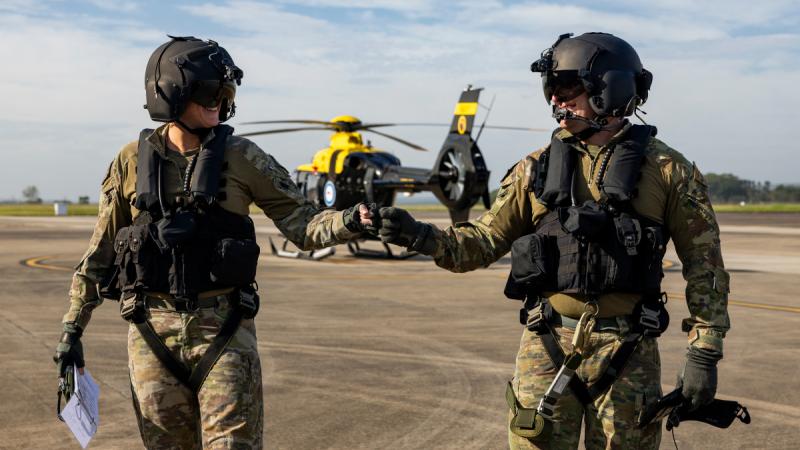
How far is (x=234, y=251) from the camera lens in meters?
3.79

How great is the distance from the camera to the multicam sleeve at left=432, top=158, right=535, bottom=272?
3.96 m

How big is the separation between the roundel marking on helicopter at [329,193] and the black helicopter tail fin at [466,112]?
3410mm

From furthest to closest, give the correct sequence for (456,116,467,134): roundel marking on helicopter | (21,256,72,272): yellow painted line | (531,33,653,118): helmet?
1. (456,116,467,134): roundel marking on helicopter
2. (21,256,72,272): yellow painted line
3. (531,33,653,118): helmet

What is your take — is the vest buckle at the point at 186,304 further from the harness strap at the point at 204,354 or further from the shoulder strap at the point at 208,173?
the shoulder strap at the point at 208,173

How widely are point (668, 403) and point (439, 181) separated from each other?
56.0 ft

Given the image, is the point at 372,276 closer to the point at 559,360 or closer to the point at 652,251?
A: the point at 559,360

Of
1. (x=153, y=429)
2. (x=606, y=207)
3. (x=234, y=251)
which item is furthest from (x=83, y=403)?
(x=606, y=207)

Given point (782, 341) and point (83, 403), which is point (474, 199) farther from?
point (83, 403)

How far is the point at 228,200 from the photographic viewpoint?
3947 mm

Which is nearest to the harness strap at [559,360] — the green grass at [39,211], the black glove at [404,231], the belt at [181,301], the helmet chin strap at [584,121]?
the black glove at [404,231]

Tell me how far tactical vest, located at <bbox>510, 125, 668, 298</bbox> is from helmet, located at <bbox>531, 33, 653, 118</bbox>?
0.57ft

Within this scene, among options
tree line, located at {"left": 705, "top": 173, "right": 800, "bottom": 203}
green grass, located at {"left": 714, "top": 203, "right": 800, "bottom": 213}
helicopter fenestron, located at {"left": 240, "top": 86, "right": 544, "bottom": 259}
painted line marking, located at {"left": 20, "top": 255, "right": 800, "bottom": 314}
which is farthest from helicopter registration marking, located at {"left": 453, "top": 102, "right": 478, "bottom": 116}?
tree line, located at {"left": 705, "top": 173, "right": 800, "bottom": 203}

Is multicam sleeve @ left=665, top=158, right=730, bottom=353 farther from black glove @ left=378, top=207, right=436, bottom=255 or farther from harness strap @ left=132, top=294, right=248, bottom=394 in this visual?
harness strap @ left=132, top=294, right=248, bottom=394

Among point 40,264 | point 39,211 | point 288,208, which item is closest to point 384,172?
point 40,264
